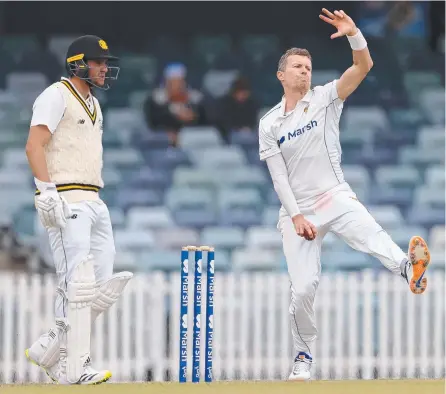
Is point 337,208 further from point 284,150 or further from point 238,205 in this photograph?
point 238,205

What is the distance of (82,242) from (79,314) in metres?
0.36

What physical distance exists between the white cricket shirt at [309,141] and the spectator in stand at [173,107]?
6.71 m

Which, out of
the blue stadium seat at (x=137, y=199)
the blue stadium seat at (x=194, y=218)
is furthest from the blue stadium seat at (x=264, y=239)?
the blue stadium seat at (x=137, y=199)

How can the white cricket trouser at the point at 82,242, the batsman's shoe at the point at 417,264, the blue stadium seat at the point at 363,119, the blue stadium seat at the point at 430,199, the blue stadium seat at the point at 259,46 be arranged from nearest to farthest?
1. the batsman's shoe at the point at 417,264
2. the white cricket trouser at the point at 82,242
3. the blue stadium seat at the point at 430,199
4. the blue stadium seat at the point at 363,119
5. the blue stadium seat at the point at 259,46

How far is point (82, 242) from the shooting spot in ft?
23.5

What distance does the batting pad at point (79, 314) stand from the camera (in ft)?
23.4

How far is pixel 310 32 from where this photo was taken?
1562cm

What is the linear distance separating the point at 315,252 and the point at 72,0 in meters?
8.92

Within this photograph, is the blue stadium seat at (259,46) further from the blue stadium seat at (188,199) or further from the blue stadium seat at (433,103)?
the blue stadium seat at (188,199)

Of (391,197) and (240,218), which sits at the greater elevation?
(391,197)

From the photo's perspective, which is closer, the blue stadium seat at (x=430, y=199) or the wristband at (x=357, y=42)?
the wristband at (x=357, y=42)

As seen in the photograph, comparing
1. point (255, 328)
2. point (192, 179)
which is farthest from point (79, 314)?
point (192, 179)

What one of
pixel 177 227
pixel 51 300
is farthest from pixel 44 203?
pixel 177 227

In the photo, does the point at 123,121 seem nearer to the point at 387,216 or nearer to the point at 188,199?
the point at 188,199
